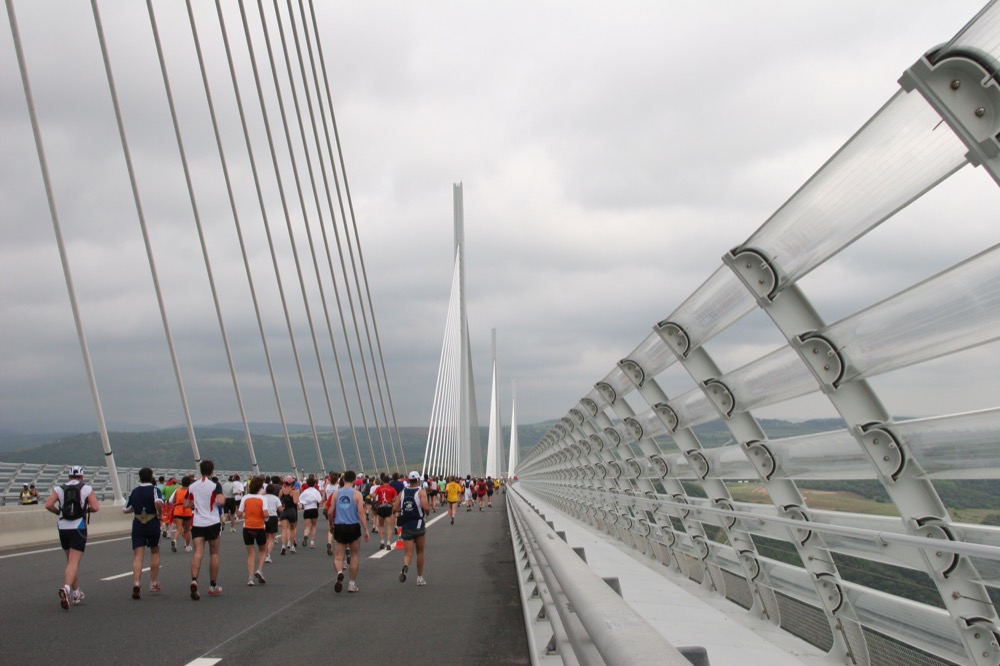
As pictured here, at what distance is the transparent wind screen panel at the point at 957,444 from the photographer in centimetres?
414

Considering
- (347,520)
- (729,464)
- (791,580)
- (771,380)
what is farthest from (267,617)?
(771,380)

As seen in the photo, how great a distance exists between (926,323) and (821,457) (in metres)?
1.46

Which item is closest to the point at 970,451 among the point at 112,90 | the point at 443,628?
the point at 443,628

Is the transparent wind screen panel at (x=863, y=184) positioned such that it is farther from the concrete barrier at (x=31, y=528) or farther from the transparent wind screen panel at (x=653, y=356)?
the concrete barrier at (x=31, y=528)

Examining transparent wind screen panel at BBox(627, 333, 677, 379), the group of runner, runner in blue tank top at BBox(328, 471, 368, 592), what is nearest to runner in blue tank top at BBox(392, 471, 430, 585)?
the group of runner

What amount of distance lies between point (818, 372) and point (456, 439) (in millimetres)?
63795

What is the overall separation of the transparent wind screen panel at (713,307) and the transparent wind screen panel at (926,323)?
130 cm

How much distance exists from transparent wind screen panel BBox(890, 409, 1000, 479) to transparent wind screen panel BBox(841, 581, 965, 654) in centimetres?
68

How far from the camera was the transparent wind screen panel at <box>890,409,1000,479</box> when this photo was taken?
13.6 feet

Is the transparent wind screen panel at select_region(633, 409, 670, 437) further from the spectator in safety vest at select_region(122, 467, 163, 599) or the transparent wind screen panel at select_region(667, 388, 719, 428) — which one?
the spectator in safety vest at select_region(122, 467, 163, 599)

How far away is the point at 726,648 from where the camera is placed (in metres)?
5.33

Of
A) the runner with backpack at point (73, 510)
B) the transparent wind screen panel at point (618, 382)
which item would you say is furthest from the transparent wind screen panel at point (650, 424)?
the runner with backpack at point (73, 510)

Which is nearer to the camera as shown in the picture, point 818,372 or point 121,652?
point 818,372

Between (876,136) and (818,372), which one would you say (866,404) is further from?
(876,136)
